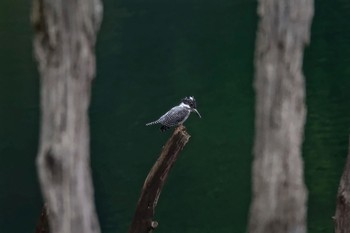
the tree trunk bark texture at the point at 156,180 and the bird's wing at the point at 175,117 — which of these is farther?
the bird's wing at the point at 175,117

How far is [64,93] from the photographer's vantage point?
4.02 meters

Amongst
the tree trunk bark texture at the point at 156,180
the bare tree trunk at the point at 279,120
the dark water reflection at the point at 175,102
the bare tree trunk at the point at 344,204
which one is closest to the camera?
the bare tree trunk at the point at 344,204

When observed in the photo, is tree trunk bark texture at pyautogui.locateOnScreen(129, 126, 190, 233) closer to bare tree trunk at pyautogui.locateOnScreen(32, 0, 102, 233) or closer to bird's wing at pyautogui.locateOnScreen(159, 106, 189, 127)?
bird's wing at pyautogui.locateOnScreen(159, 106, 189, 127)

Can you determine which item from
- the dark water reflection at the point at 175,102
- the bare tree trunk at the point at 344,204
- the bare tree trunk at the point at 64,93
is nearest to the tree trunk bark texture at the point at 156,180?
the bare tree trunk at the point at 344,204

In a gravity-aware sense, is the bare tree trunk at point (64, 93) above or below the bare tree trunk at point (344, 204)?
above

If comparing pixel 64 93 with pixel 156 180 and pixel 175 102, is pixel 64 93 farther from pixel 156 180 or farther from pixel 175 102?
pixel 175 102

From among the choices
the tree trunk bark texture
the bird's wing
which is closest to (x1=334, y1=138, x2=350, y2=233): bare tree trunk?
the tree trunk bark texture

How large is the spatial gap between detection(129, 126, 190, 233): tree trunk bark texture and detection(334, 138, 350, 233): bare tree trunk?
45.7 inches

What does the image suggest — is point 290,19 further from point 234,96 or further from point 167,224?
point 234,96

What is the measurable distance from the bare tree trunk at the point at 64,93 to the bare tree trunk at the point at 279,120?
1.22m

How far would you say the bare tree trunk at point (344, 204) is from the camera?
4.55 meters

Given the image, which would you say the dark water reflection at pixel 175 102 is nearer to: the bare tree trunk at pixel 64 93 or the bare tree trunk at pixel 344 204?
the bare tree trunk at pixel 344 204

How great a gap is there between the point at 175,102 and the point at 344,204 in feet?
20.3

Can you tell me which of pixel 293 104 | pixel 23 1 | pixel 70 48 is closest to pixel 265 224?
pixel 293 104
